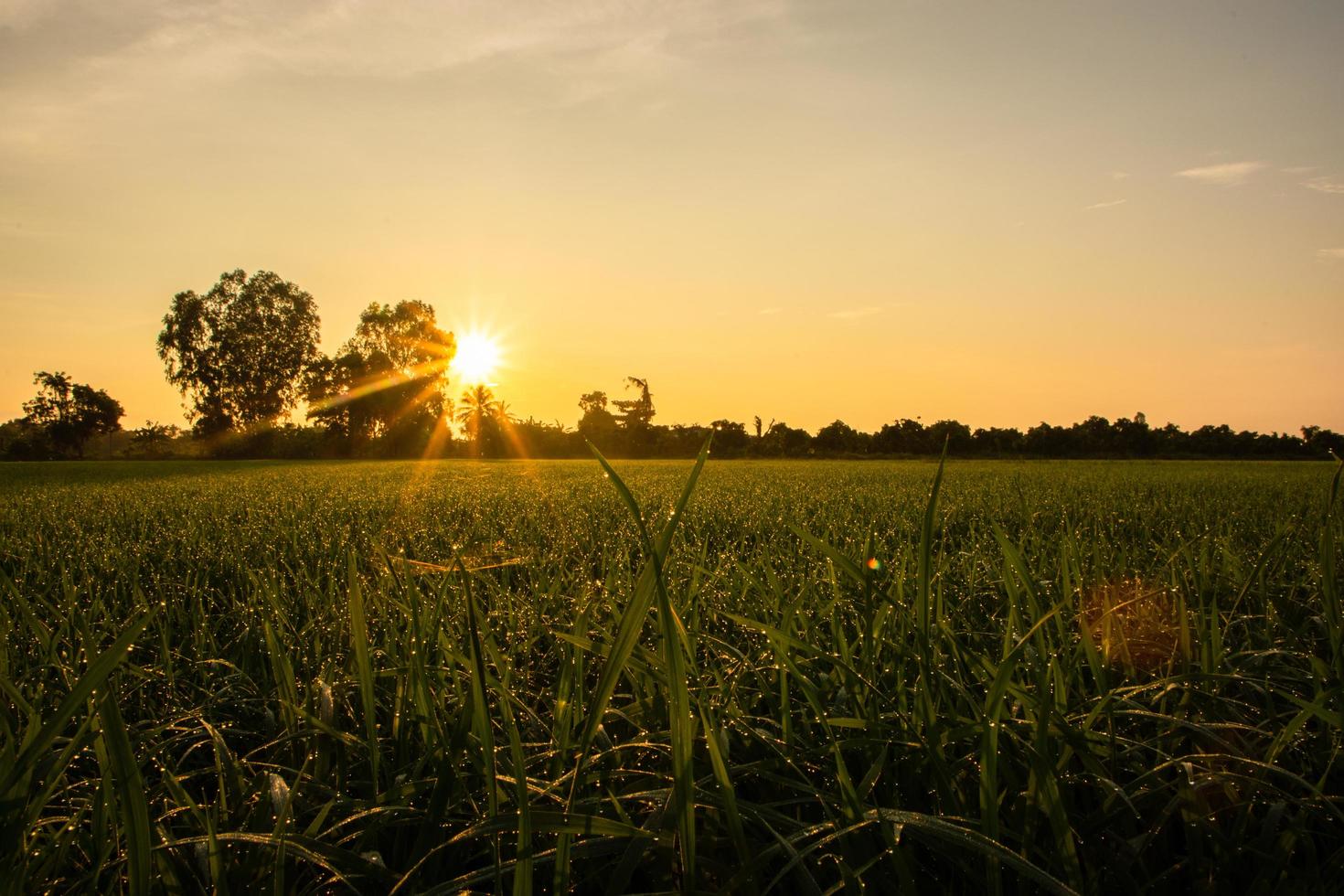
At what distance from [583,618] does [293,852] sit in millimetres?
408

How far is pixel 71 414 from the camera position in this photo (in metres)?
57.0

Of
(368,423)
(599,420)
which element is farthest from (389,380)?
(599,420)

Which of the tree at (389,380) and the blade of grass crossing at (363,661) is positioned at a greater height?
the tree at (389,380)

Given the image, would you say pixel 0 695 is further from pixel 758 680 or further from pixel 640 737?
pixel 758 680

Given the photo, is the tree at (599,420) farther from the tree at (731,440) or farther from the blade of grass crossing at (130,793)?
the blade of grass crossing at (130,793)

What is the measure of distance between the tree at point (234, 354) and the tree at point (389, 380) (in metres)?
2.24

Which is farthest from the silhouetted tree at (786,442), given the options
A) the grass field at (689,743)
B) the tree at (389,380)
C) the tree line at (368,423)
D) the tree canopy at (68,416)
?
the tree canopy at (68,416)

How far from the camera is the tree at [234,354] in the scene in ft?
159

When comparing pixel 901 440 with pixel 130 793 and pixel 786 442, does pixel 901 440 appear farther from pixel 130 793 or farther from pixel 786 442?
pixel 130 793

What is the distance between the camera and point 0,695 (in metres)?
1.26

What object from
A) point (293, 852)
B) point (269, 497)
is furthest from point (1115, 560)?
point (269, 497)

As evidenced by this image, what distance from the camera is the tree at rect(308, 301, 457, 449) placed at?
48.7 meters

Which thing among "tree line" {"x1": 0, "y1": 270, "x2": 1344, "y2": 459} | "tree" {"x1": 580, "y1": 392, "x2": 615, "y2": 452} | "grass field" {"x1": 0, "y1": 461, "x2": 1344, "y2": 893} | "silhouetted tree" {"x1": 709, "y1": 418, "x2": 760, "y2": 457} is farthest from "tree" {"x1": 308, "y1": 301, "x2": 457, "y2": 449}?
"grass field" {"x1": 0, "y1": 461, "x2": 1344, "y2": 893}

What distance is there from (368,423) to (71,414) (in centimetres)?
2729
